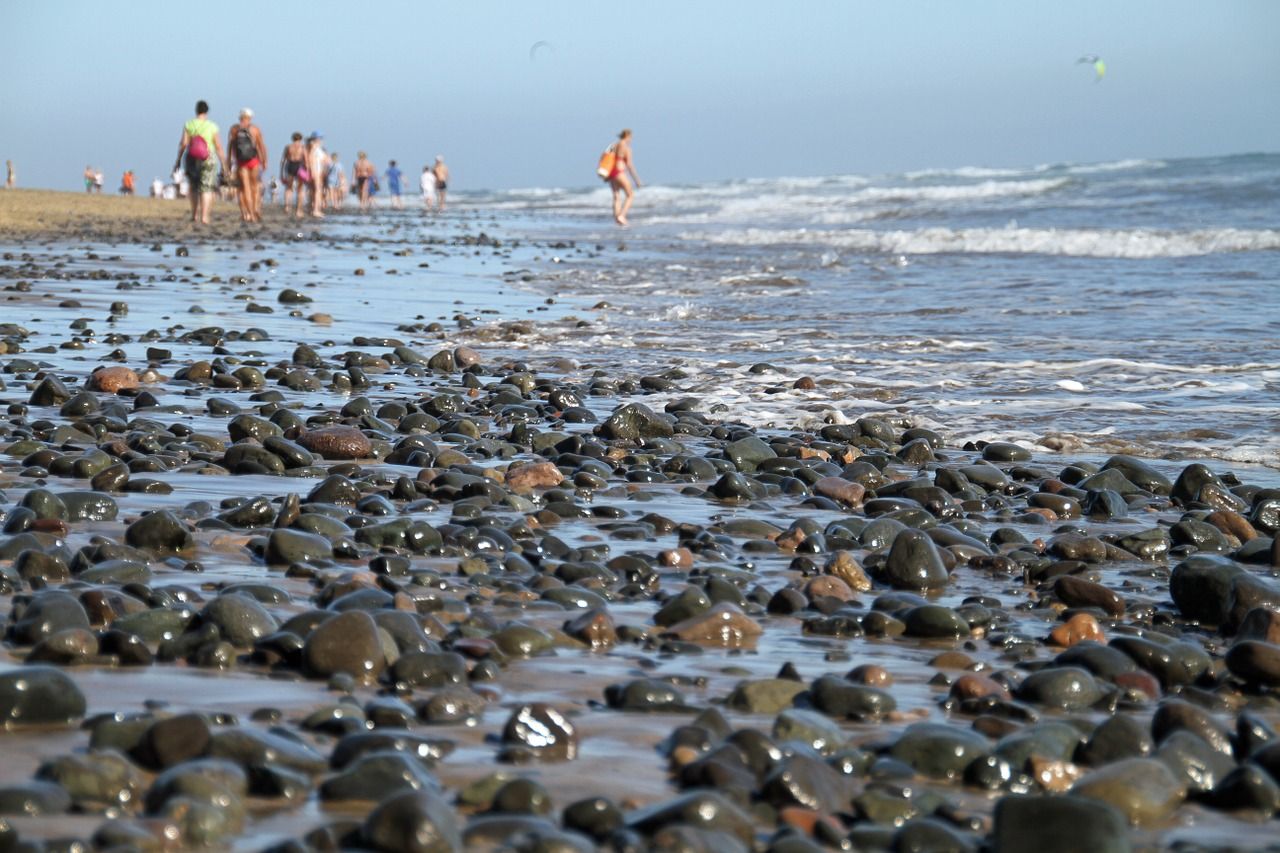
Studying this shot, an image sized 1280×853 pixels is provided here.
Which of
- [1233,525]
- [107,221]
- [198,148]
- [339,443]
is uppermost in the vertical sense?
[198,148]

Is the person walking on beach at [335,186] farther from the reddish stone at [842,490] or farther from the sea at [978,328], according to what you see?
the reddish stone at [842,490]

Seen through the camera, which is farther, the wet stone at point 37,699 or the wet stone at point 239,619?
the wet stone at point 239,619

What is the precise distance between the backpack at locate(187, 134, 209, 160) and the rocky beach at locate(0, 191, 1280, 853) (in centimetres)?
1468

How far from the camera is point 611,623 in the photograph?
3373 millimetres

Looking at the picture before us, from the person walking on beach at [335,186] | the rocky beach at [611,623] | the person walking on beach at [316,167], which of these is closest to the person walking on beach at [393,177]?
the person walking on beach at [335,186]

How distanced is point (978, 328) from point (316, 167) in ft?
89.9

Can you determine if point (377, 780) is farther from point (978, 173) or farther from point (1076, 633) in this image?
point (978, 173)

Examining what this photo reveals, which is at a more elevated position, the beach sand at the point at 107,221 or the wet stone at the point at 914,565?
the beach sand at the point at 107,221

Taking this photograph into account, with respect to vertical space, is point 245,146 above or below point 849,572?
above

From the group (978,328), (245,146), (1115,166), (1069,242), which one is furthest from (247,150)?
(1115,166)

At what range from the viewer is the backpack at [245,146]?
23828 mm

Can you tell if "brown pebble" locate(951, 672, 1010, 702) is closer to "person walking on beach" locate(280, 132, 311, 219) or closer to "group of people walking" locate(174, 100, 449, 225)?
"group of people walking" locate(174, 100, 449, 225)

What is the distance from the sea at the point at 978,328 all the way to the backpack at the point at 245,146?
224 inches

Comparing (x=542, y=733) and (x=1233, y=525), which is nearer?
(x=542, y=733)
